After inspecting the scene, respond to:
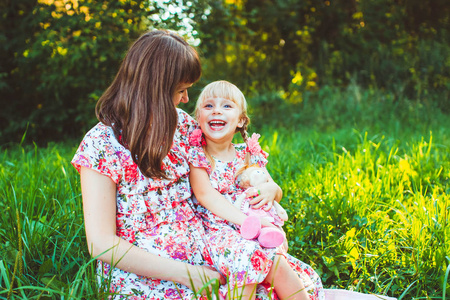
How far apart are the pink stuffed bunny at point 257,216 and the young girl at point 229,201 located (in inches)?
1.3

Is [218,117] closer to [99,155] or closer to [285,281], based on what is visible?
[99,155]

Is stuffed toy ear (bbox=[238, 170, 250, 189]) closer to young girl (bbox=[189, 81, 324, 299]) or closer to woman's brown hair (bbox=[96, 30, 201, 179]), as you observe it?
young girl (bbox=[189, 81, 324, 299])

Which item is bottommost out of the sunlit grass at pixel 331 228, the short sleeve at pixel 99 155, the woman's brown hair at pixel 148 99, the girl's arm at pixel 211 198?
the sunlit grass at pixel 331 228

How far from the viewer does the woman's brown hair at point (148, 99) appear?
1713 millimetres

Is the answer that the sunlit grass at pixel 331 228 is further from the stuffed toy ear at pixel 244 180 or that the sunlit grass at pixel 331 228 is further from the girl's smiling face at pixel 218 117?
the girl's smiling face at pixel 218 117

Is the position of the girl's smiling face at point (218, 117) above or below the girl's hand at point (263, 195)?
above

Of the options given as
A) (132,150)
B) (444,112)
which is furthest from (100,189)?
(444,112)

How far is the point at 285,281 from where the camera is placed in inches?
69.0

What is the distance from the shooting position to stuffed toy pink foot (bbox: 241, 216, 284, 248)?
1.75m

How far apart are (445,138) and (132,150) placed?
11.6 ft

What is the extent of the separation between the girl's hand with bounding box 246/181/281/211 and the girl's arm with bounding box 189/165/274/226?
114mm

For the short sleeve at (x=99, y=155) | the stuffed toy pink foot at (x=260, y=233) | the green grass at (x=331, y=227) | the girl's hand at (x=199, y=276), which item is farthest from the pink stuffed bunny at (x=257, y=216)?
the short sleeve at (x=99, y=155)

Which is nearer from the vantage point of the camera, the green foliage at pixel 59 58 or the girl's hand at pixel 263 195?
the girl's hand at pixel 263 195

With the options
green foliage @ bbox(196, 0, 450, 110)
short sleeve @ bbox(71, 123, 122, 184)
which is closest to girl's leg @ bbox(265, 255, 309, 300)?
short sleeve @ bbox(71, 123, 122, 184)
